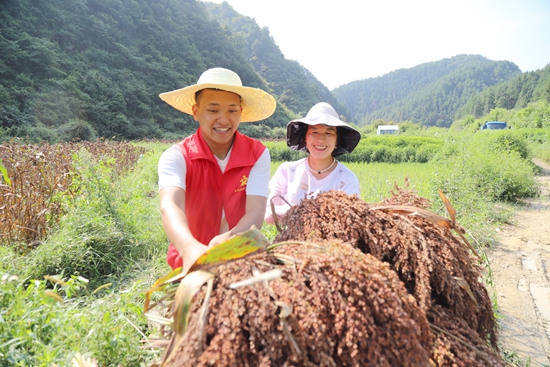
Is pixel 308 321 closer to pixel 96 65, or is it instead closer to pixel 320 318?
pixel 320 318

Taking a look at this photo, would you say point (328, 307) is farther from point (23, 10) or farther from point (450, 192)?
point (23, 10)

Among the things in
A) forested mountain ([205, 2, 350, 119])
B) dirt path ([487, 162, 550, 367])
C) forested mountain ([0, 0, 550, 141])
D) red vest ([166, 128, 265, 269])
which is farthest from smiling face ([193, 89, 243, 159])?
forested mountain ([205, 2, 350, 119])

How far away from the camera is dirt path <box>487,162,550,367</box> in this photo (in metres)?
2.88

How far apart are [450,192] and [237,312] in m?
7.44

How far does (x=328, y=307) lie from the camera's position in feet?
2.18

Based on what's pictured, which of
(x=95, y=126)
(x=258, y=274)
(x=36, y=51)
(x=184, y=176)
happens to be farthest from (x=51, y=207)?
(x=36, y=51)

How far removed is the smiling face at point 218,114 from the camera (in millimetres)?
1696

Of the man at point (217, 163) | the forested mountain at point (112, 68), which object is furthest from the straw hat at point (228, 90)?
the forested mountain at point (112, 68)

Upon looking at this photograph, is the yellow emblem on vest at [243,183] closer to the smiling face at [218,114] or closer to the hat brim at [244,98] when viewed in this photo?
the smiling face at [218,114]

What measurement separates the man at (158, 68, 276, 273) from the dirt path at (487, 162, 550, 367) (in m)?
2.30

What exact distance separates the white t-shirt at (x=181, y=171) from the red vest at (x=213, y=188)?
0.04 m

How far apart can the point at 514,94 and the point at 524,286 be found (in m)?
104

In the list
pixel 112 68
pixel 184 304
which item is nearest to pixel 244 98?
pixel 184 304

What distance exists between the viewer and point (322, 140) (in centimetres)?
251
